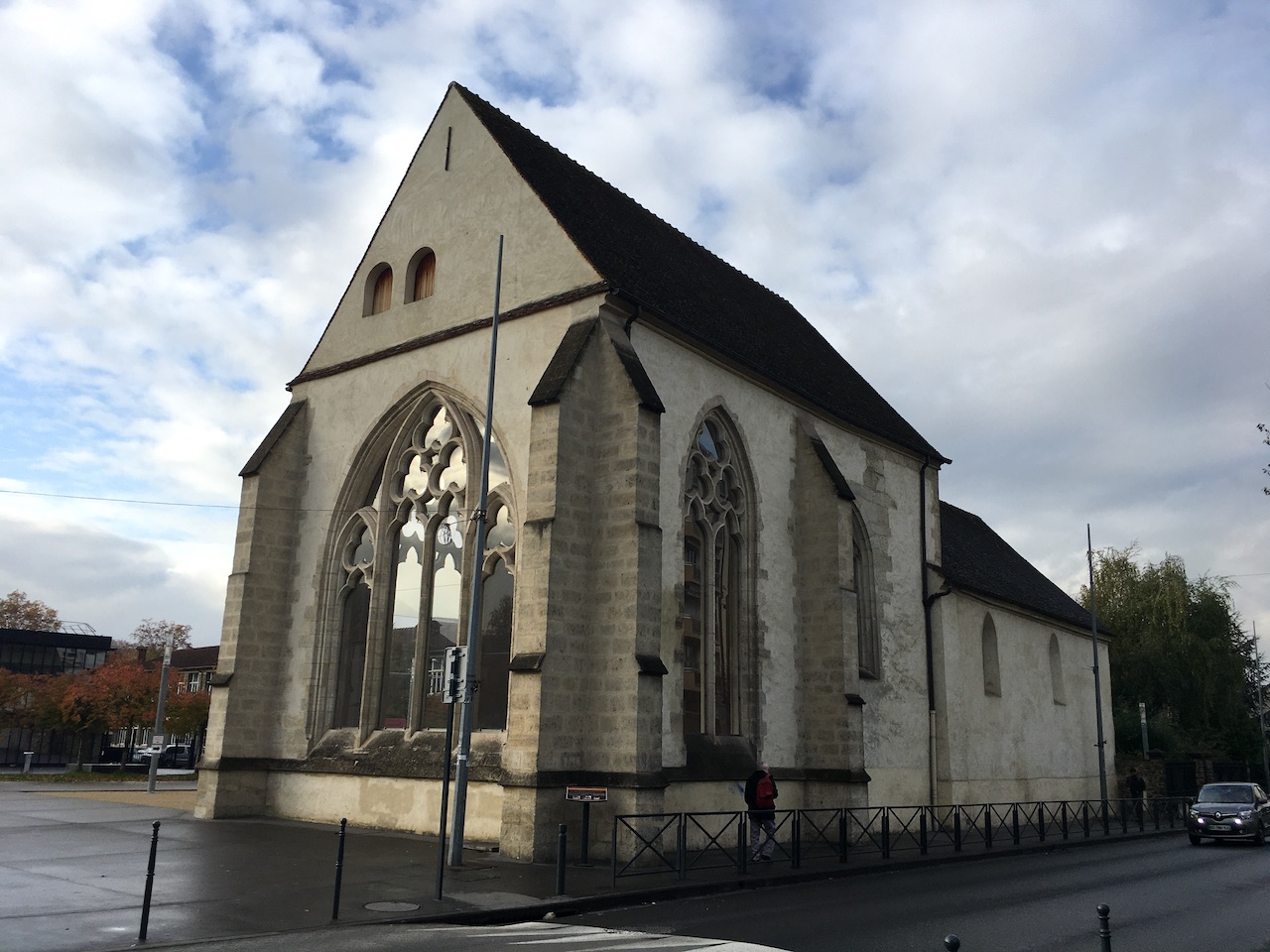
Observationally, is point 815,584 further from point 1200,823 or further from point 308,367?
point 308,367

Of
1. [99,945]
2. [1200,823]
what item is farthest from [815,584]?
[99,945]

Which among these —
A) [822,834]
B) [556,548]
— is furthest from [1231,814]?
[556,548]

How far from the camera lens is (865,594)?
2431 centimetres

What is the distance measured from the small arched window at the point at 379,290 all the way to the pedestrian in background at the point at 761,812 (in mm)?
12964

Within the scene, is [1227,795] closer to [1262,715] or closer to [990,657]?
[990,657]

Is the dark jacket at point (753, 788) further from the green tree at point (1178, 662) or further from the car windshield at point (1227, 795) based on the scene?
the green tree at point (1178, 662)

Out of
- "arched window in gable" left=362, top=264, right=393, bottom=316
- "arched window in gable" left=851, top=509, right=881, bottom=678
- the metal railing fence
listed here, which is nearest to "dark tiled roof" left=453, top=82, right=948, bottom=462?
"arched window in gable" left=851, top=509, right=881, bottom=678

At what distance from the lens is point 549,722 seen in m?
15.5

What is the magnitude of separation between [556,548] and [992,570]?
65.6 feet

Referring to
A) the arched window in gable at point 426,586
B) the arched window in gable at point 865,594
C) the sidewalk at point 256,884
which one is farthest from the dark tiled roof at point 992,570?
the arched window in gable at point 426,586

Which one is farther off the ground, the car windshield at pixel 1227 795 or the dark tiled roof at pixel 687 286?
the dark tiled roof at pixel 687 286

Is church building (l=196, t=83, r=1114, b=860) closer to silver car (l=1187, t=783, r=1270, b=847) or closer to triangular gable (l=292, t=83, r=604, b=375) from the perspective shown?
triangular gable (l=292, t=83, r=604, b=375)

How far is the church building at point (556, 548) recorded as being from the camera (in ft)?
53.3

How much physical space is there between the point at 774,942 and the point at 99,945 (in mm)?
6045
